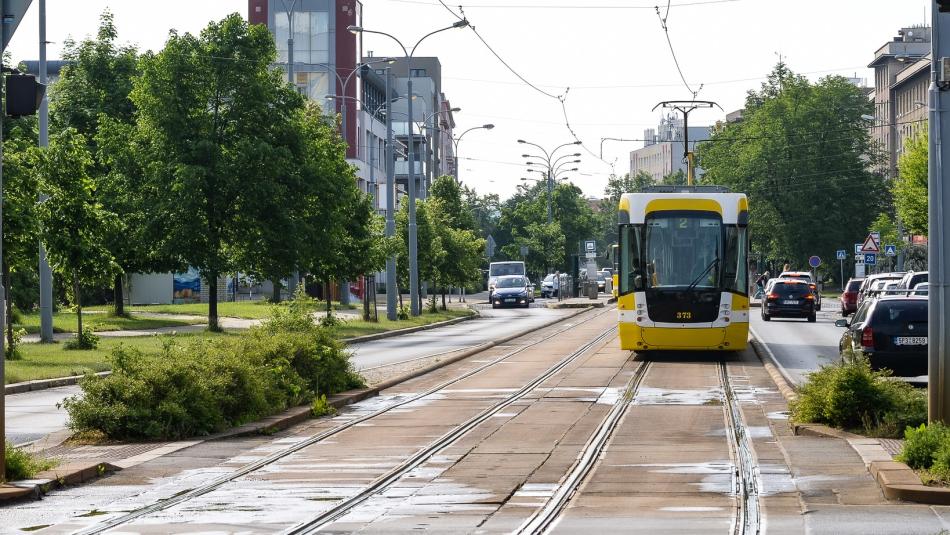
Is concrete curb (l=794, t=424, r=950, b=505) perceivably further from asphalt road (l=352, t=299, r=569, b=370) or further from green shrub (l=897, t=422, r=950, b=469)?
asphalt road (l=352, t=299, r=569, b=370)

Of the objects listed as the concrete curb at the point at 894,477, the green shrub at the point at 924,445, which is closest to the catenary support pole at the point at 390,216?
the concrete curb at the point at 894,477

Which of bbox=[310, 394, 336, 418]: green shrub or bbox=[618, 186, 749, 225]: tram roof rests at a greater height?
bbox=[618, 186, 749, 225]: tram roof

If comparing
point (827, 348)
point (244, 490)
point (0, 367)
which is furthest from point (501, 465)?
point (827, 348)

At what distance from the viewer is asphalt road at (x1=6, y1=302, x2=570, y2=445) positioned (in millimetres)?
17453

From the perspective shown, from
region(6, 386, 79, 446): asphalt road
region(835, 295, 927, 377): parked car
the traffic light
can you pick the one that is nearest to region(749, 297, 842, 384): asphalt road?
region(835, 295, 927, 377): parked car

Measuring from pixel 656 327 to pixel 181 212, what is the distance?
1754cm

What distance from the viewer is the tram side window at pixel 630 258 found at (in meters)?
27.9

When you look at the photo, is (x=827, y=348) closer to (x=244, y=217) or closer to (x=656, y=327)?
(x=656, y=327)

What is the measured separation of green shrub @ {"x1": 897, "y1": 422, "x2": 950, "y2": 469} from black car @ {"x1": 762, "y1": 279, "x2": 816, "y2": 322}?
39591 millimetres

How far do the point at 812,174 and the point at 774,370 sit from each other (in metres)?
76.9

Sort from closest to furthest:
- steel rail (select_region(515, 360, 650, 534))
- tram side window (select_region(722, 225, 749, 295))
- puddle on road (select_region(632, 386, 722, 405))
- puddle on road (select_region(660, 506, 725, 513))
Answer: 1. steel rail (select_region(515, 360, 650, 534))
2. puddle on road (select_region(660, 506, 725, 513))
3. puddle on road (select_region(632, 386, 722, 405))
4. tram side window (select_region(722, 225, 749, 295))

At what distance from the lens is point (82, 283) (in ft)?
109

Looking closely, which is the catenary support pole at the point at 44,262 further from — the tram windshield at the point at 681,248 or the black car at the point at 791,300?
the black car at the point at 791,300

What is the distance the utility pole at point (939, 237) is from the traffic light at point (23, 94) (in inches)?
294
